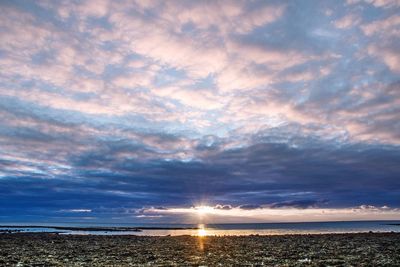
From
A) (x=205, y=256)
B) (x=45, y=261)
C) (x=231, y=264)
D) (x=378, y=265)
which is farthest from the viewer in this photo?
(x=205, y=256)

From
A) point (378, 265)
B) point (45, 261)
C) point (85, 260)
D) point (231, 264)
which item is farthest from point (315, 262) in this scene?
point (45, 261)

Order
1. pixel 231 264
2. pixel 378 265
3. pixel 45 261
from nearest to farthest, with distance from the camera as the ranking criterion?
pixel 378 265
pixel 231 264
pixel 45 261

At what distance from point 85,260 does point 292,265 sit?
1854 centimetres

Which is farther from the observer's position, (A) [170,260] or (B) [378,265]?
(A) [170,260]

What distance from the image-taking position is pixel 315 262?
103 ft

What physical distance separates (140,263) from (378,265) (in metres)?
19.3

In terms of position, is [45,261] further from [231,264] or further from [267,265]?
[267,265]

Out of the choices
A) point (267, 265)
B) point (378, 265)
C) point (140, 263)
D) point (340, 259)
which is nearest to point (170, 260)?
point (140, 263)

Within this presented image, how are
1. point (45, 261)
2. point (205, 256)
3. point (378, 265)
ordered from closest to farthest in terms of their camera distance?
point (378, 265)
point (45, 261)
point (205, 256)

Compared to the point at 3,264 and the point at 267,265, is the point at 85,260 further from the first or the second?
the point at 267,265

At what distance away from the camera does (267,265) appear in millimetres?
30078

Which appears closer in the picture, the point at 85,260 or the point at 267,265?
the point at 267,265

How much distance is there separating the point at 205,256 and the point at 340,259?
41.3 feet

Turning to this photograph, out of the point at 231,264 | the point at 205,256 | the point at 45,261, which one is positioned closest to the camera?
the point at 231,264
